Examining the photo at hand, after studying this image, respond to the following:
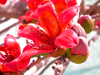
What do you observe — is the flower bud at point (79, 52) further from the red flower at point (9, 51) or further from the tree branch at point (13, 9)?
the tree branch at point (13, 9)

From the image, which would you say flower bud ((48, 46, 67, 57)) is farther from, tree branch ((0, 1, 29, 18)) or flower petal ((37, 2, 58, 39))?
tree branch ((0, 1, 29, 18))

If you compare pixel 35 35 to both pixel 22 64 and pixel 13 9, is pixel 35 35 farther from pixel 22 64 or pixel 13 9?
pixel 13 9

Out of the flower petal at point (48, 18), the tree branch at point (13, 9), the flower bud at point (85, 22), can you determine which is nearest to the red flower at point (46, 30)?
the flower petal at point (48, 18)

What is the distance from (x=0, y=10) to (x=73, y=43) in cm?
79

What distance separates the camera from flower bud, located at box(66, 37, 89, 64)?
0.37 meters

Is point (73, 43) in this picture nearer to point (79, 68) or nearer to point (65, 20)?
point (65, 20)

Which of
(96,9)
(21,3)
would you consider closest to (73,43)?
(96,9)

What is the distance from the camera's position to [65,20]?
378 millimetres

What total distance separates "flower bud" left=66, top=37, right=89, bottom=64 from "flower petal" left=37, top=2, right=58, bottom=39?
68mm

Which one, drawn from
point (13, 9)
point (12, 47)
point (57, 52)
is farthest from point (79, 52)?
point (13, 9)

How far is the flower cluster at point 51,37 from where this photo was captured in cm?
36

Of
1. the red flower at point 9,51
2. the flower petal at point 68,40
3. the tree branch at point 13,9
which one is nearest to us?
the flower petal at point 68,40

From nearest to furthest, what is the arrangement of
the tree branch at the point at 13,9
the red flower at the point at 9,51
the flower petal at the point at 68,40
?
the flower petal at the point at 68,40 < the red flower at the point at 9,51 < the tree branch at the point at 13,9

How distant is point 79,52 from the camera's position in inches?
15.5
